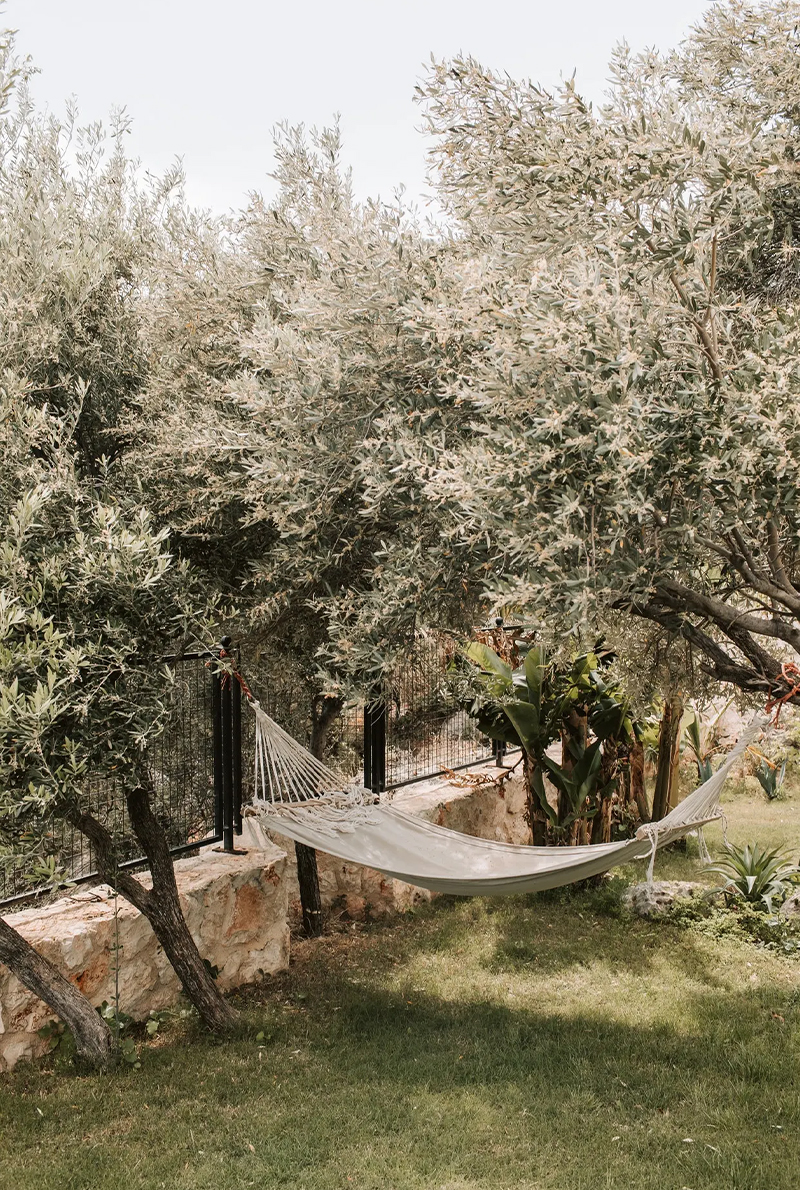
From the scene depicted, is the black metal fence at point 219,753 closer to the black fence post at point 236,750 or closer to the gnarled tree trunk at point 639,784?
the black fence post at point 236,750

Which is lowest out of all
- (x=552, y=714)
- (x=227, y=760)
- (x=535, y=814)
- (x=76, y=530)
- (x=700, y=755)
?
(x=535, y=814)

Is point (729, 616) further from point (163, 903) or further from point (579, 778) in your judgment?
point (579, 778)

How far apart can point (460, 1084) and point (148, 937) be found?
1994 mm

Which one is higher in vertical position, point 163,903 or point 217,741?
point 217,741

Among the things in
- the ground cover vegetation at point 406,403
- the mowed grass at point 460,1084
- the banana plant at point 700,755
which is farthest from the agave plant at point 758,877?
the banana plant at point 700,755

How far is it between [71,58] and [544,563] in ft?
24.7

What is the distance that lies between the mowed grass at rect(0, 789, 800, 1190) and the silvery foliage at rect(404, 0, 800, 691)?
245 centimetres

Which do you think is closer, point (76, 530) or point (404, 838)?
point (76, 530)

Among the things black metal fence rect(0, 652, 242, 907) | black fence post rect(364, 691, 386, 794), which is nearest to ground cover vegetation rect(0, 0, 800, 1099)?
black metal fence rect(0, 652, 242, 907)

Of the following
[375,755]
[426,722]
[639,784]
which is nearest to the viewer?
[375,755]

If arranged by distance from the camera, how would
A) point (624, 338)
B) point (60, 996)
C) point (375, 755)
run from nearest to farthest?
1. point (624, 338)
2. point (60, 996)
3. point (375, 755)

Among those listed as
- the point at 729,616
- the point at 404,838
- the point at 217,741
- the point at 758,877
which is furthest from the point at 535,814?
the point at 729,616

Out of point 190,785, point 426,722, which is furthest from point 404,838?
point 426,722

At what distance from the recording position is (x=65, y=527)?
438cm
